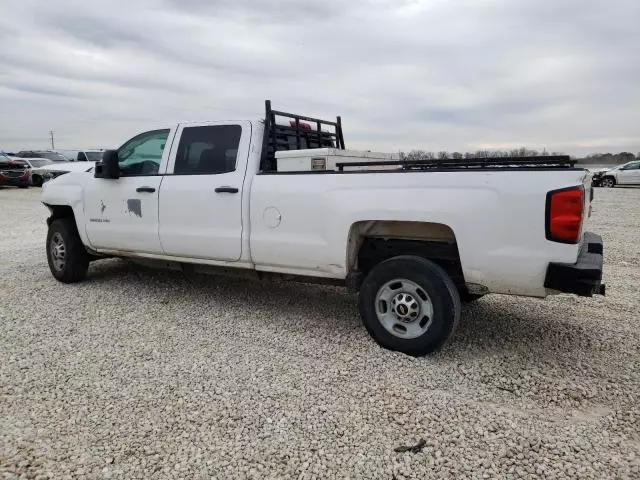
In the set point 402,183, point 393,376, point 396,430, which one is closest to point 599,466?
point 396,430

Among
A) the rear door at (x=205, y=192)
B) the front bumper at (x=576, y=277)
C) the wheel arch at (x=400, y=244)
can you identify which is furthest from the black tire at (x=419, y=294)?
the rear door at (x=205, y=192)

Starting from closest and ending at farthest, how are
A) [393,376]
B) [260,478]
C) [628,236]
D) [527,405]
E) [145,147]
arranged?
[260,478] < [527,405] < [393,376] < [145,147] < [628,236]

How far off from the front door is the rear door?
183 mm

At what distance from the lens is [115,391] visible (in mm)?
3381

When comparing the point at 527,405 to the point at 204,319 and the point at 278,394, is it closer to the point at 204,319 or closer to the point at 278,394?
the point at 278,394

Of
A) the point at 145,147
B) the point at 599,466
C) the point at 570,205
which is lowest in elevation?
the point at 599,466

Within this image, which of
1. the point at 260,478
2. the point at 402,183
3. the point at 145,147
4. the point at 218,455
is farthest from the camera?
the point at 145,147

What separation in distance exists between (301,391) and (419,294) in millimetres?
1179

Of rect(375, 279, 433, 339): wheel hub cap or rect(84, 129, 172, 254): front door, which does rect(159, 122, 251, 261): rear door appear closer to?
rect(84, 129, 172, 254): front door

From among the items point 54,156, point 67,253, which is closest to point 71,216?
point 67,253

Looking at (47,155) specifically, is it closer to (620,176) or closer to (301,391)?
(301,391)

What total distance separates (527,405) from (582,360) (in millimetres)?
983

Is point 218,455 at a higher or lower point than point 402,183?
lower

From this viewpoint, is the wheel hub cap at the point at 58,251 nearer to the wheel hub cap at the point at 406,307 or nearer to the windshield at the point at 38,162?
the wheel hub cap at the point at 406,307
